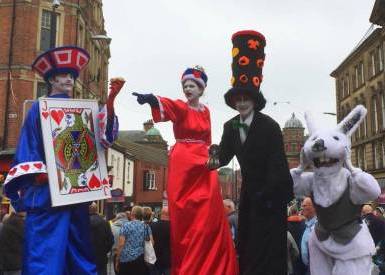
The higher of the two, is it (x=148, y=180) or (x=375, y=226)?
(x=148, y=180)

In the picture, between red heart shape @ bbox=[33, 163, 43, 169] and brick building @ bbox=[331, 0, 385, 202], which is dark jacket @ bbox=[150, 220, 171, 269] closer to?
red heart shape @ bbox=[33, 163, 43, 169]

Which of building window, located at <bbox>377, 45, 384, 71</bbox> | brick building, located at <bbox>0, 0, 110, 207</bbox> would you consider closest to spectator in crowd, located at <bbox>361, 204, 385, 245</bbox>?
brick building, located at <bbox>0, 0, 110, 207</bbox>

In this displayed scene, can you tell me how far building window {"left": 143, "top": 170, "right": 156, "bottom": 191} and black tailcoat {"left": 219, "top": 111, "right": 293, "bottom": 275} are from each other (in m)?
39.3

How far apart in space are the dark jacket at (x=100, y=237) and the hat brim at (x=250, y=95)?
13.1 feet

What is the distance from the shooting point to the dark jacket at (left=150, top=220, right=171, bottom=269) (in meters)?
7.50

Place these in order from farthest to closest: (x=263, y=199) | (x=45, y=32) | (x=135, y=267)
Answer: (x=45, y=32) < (x=135, y=267) < (x=263, y=199)

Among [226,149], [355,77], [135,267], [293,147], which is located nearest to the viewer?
[226,149]

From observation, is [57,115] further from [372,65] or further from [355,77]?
[355,77]

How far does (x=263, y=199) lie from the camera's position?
3902 millimetres

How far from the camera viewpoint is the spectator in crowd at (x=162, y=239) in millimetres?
7504

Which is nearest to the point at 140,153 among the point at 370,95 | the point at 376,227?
the point at 370,95

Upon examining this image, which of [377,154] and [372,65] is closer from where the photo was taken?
[377,154]

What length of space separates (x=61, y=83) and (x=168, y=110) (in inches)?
41.3

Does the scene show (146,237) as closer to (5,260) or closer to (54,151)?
(5,260)
